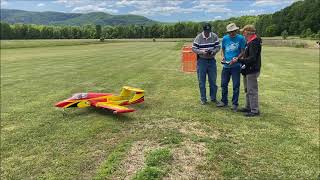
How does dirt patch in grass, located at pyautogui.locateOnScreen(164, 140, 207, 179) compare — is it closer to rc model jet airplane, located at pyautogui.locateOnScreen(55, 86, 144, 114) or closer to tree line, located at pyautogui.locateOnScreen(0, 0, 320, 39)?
rc model jet airplane, located at pyautogui.locateOnScreen(55, 86, 144, 114)

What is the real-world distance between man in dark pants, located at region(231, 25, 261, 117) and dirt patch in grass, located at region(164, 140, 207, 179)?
3031mm

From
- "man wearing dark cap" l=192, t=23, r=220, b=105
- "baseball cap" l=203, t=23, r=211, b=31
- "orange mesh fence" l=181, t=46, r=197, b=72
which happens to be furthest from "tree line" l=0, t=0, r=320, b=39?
"baseball cap" l=203, t=23, r=211, b=31

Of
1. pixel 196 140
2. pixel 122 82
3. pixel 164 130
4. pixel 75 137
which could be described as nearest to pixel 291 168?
pixel 196 140

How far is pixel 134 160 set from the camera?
7328 mm

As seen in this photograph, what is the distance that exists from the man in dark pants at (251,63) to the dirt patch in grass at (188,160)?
119 inches

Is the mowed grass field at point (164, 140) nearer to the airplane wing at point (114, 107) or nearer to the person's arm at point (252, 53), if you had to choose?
the airplane wing at point (114, 107)

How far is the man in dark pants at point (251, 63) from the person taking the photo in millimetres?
9922

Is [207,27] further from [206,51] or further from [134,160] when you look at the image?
[134,160]

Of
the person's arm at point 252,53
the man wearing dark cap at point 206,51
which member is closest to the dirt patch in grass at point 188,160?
the person's arm at point 252,53

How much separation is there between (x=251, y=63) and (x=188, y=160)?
158 inches

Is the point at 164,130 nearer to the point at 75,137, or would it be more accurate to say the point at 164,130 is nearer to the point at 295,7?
the point at 75,137

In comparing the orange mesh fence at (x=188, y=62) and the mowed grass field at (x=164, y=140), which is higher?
the orange mesh fence at (x=188, y=62)

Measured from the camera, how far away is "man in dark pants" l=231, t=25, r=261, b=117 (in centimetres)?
992

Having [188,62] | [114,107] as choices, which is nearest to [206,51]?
[114,107]
